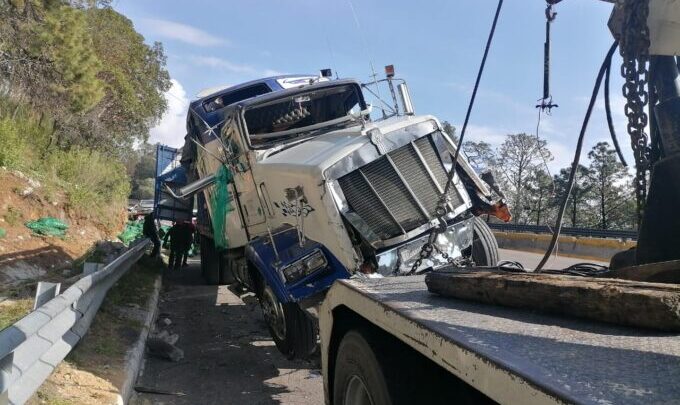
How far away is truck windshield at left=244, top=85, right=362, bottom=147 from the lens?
23.7 feet

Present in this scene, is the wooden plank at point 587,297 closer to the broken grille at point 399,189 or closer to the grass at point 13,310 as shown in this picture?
the broken grille at point 399,189

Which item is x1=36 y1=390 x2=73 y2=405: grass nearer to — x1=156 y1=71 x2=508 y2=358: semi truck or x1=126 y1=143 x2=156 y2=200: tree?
x1=156 y1=71 x2=508 y2=358: semi truck

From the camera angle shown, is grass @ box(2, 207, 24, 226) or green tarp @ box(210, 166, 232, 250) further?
grass @ box(2, 207, 24, 226)

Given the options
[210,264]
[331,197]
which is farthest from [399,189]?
[210,264]

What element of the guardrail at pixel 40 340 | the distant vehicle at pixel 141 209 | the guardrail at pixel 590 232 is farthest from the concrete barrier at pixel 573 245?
the distant vehicle at pixel 141 209

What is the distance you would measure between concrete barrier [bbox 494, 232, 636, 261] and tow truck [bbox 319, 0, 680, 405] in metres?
15.4

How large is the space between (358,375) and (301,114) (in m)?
5.35

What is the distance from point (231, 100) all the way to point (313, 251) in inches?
190

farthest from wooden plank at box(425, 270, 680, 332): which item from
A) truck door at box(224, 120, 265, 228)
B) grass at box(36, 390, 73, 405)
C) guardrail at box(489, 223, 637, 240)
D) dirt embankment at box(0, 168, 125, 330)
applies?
guardrail at box(489, 223, 637, 240)

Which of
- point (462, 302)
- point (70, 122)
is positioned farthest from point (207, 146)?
point (70, 122)

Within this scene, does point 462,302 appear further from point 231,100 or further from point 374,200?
point 231,100

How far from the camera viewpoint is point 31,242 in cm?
1144

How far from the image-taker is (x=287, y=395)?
5.41m

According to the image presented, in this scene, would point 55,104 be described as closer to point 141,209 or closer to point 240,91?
point 240,91
